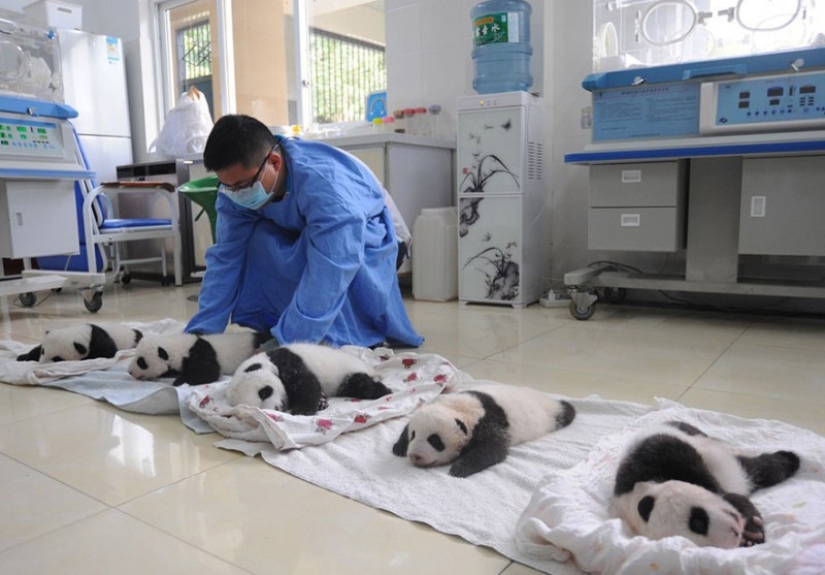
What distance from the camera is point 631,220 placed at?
2.79m

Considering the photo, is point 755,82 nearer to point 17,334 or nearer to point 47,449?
point 47,449

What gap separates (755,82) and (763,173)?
0.35 meters

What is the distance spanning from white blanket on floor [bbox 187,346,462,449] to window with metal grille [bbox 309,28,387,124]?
312 cm

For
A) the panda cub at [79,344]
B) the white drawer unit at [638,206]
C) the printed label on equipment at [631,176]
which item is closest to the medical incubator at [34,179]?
the panda cub at [79,344]

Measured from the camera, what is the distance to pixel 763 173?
2.50 meters

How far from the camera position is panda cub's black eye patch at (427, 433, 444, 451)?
1.26 m

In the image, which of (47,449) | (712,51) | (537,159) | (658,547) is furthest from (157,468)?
(712,51)

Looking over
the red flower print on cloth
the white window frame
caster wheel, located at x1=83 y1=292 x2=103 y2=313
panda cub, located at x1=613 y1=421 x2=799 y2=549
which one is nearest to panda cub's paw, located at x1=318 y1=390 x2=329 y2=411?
the red flower print on cloth

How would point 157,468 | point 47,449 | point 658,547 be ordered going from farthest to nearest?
1. point 47,449
2. point 157,468
3. point 658,547

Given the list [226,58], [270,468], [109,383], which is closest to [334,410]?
[270,468]

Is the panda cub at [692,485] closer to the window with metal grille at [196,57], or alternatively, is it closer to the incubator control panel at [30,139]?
the incubator control panel at [30,139]

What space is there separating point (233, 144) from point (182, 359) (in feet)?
2.11

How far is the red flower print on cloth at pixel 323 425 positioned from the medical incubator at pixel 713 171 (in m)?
1.72

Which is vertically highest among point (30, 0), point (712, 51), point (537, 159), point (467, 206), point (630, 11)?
point (30, 0)
